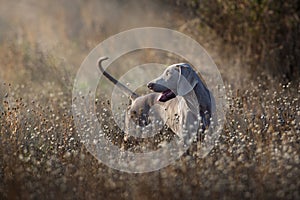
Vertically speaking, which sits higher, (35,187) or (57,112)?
(57,112)

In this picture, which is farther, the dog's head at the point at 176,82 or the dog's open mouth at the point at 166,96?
the dog's open mouth at the point at 166,96

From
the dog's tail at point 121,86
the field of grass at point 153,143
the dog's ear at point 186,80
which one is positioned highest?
the dog's tail at point 121,86

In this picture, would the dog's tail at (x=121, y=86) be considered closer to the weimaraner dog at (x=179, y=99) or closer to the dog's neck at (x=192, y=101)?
the weimaraner dog at (x=179, y=99)

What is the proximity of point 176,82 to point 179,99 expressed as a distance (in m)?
0.23

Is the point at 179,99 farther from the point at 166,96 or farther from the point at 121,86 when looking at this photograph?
the point at 121,86

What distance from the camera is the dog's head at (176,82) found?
6.62 meters

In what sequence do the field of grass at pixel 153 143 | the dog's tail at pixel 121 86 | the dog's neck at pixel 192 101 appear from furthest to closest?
the dog's tail at pixel 121 86 → the dog's neck at pixel 192 101 → the field of grass at pixel 153 143

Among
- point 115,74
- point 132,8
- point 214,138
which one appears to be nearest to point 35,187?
point 214,138

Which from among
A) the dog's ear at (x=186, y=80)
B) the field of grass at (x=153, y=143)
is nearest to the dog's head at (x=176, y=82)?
the dog's ear at (x=186, y=80)

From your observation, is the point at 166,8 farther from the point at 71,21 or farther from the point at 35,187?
the point at 35,187

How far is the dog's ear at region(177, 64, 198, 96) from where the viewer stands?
21.7ft

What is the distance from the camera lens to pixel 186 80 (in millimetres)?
6621

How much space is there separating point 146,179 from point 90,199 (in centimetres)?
49

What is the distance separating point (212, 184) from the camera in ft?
15.9
